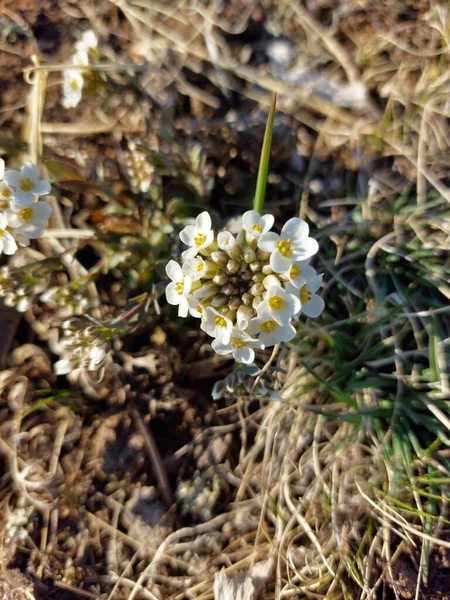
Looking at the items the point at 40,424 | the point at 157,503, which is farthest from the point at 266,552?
the point at 40,424

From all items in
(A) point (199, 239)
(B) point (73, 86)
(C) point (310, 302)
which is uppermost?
(B) point (73, 86)

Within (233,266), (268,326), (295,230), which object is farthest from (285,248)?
(268,326)

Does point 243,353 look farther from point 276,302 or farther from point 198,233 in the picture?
point 198,233

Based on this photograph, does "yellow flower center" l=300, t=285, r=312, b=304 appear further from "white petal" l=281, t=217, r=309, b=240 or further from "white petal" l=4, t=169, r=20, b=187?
"white petal" l=4, t=169, r=20, b=187

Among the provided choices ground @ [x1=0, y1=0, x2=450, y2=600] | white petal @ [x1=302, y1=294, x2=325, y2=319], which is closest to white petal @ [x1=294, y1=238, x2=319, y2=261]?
white petal @ [x1=302, y1=294, x2=325, y2=319]

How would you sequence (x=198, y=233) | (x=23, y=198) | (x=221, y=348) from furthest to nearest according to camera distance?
1. (x=23, y=198)
2. (x=198, y=233)
3. (x=221, y=348)

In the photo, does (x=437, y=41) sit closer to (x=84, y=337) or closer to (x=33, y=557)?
(x=84, y=337)

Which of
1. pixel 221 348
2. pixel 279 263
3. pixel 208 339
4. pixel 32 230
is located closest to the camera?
pixel 279 263
